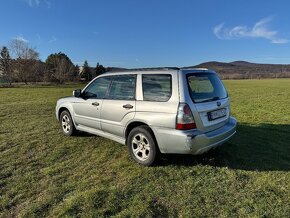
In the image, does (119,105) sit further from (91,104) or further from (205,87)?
(205,87)

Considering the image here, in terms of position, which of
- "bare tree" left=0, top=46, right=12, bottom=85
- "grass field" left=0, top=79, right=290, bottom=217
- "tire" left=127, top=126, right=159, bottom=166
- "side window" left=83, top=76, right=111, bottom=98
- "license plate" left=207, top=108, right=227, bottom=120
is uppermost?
"bare tree" left=0, top=46, right=12, bottom=85

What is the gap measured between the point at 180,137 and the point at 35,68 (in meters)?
59.0

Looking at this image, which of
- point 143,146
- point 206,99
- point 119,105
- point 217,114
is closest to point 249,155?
point 217,114

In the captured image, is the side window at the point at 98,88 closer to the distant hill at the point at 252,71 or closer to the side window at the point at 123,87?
the side window at the point at 123,87

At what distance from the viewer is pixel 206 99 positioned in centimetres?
472

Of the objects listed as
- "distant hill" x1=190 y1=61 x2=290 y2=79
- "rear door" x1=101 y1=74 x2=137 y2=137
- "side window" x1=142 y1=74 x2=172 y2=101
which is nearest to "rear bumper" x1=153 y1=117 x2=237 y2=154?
"side window" x1=142 y1=74 x2=172 y2=101

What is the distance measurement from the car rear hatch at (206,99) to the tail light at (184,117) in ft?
0.26

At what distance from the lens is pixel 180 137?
4.30m

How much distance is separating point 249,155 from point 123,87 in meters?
2.96

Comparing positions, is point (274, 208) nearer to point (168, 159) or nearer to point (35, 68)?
point (168, 159)

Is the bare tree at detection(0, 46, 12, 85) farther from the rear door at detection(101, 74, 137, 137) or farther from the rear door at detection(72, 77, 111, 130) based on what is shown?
the rear door at detection(101, 74, 137, 137)

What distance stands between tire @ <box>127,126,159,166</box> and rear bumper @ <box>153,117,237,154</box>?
5.7 inches

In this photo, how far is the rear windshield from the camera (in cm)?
457

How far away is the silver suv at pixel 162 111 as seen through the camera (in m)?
4.36
